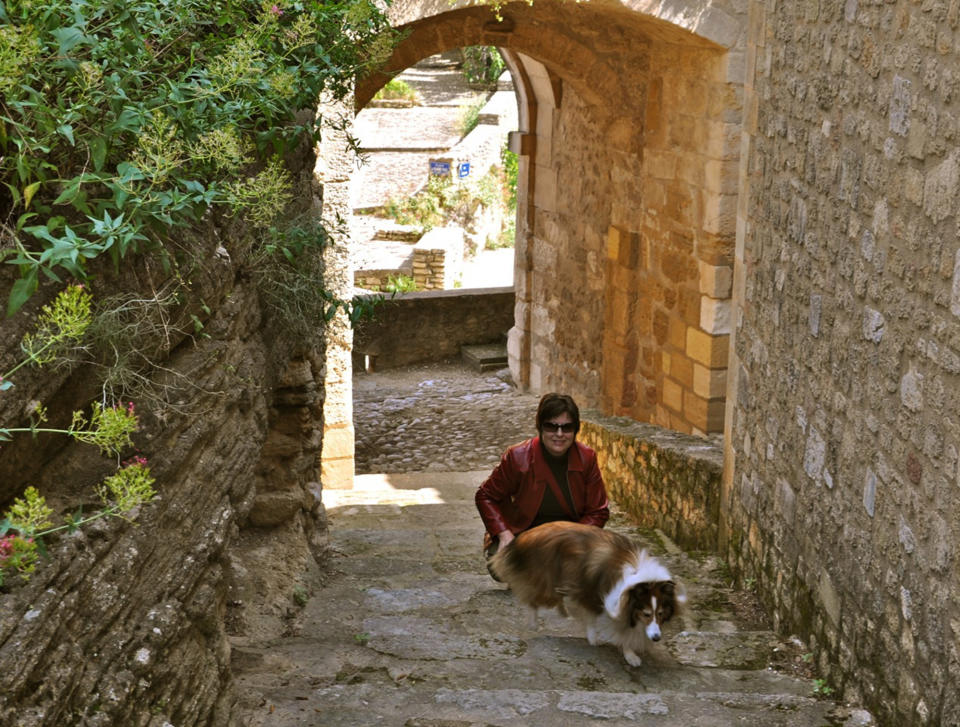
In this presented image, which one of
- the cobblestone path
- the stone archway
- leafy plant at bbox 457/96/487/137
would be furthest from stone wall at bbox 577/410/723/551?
leafy plant at bbox 457/96/487/137

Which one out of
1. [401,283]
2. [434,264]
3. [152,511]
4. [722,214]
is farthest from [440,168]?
[152,511]

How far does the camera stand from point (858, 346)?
3879 millimetres

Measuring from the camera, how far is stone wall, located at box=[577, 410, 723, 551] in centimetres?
613

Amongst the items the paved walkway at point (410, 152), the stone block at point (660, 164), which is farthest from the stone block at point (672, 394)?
the paved walkway at point (410, 152)

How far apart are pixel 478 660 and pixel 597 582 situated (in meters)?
0.49

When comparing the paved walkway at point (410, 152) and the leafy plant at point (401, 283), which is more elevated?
the paved walkway at point (410, 152)

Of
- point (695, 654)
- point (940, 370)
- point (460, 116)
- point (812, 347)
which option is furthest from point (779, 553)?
point (460, 116)

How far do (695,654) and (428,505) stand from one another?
3.88m

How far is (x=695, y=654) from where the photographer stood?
4520 millimetres

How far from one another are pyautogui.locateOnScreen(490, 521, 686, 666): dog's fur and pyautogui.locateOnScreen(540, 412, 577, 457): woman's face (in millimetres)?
302

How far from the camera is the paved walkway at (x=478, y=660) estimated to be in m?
3.66

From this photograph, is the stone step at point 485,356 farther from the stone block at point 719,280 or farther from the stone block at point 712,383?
the stone block at point 719,280

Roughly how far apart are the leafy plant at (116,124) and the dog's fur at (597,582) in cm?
158

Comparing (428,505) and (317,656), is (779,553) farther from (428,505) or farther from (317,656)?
(428,505)
